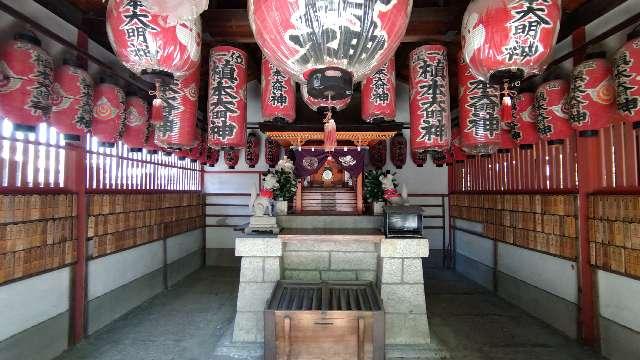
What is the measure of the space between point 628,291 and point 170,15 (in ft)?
19.9

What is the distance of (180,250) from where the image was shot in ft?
31.1

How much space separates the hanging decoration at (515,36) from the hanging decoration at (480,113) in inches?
65.6

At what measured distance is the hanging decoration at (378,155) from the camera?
1004cm

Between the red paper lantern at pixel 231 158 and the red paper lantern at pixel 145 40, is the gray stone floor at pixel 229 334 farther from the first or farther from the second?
the red paper lantern at pixel 145 40

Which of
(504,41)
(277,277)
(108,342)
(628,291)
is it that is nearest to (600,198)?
(628,291)

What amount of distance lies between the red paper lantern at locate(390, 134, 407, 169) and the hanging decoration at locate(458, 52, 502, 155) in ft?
18.1

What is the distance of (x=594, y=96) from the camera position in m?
3.74

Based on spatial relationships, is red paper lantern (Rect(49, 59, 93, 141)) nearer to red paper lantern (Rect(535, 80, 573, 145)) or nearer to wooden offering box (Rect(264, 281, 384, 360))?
wooden offering box (Rect(264, 281, 384, 360))

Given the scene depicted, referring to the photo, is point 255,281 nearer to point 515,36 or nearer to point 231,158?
point 515,36

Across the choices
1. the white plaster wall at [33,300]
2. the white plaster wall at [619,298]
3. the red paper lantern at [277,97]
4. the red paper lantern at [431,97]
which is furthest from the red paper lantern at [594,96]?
the white plaster wall at [33,300]

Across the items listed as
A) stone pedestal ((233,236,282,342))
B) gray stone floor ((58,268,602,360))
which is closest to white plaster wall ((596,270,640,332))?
gray stone floor ((58,268,602,360))

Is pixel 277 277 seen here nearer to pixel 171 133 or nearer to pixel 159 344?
pixel 159 344

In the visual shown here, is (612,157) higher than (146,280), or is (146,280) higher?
(612,157)

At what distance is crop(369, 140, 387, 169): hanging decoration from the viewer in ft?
32.9
